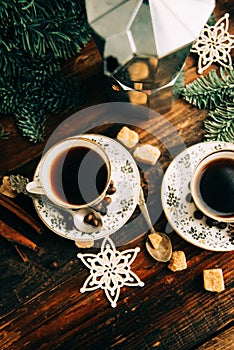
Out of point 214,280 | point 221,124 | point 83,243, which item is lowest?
point 214,280

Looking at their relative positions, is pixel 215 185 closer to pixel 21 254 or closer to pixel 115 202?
pixel 115 202

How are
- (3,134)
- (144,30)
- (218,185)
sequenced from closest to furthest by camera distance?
(144,30) < (218,185) < (3,134)

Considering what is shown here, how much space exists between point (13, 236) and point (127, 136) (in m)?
0.29

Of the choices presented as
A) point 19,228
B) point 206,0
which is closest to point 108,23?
point 206,0

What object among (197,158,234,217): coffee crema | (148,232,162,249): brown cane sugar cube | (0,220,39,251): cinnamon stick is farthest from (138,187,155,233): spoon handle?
(0,220,39,251): cinnamon stick

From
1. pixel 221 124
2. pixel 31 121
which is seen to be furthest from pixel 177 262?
pixel 31 121

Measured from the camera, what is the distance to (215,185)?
1.04m

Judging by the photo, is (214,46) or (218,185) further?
(214,46)

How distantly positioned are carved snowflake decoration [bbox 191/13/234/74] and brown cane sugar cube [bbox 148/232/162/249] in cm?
34

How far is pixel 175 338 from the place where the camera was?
110 centimetres

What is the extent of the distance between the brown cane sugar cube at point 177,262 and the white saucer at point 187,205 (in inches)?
1.5

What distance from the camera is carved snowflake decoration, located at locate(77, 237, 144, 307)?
3.63ft

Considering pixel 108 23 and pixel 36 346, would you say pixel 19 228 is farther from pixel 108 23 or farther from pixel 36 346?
pixel 108 23

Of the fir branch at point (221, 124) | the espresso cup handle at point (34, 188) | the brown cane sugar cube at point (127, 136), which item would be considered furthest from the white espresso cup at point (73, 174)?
the fir branch at point (221, 124)
